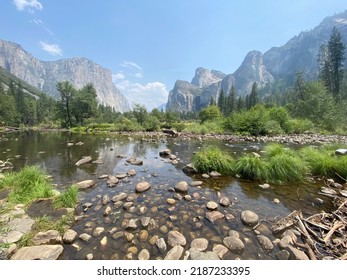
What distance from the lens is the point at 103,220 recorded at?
4.45 m

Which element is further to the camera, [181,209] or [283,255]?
[181,209]

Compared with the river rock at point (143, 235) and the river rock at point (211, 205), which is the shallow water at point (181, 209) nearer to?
the river rock at point (143, 235)

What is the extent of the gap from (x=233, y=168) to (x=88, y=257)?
6.51 metres

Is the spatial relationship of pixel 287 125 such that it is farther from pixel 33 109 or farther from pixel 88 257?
pixel 33 109

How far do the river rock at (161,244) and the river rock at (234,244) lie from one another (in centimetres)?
127

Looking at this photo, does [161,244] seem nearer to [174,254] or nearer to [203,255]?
[174,254]

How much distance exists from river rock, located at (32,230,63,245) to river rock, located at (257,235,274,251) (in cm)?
417

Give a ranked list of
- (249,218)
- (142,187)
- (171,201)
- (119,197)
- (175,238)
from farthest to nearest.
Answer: (142,187) → (119,197) → (171,201) → (249,218) → (175,238)

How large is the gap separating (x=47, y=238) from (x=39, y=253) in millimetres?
530

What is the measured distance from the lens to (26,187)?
18.7 feet

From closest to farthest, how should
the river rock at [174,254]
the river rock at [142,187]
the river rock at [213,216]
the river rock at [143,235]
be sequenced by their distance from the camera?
the river rock at [174,254]
the river rock at [143,235]
the river rock at [213,216]
the river rock at [142,187]

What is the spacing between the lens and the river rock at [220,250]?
131 inches

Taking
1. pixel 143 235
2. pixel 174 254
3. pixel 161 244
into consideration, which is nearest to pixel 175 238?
pixel 161 244

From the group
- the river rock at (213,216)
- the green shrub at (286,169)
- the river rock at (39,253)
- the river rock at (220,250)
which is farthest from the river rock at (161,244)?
the green shrub at (286,169)
